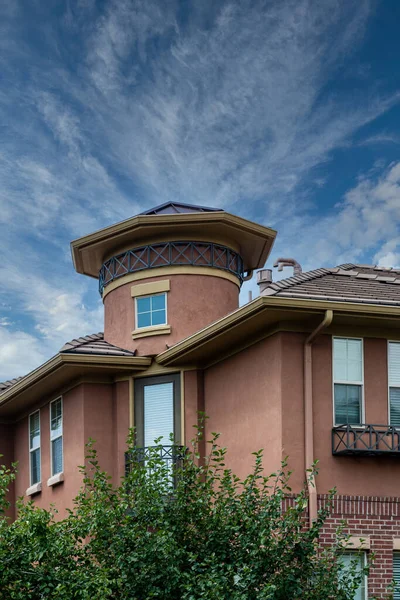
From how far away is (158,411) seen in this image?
68.9 feet

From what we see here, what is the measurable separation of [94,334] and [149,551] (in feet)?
38.4

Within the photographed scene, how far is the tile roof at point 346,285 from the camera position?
17312 millimetres

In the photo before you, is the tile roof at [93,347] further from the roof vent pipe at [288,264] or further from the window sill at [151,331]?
the roof vent pipe at [288,264]

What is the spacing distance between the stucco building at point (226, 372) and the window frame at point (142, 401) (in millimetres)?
29

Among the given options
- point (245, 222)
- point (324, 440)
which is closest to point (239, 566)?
point (324, 440)

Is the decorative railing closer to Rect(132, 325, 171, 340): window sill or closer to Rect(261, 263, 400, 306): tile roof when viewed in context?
Rect(132, 325, 171, 340): window sill

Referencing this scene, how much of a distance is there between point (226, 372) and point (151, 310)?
10.8 ft

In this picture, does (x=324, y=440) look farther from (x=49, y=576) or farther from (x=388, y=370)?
(x=49, y=576)

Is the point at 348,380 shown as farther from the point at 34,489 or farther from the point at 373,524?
the point at 34,489

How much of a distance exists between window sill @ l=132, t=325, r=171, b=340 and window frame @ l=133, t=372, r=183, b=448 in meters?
1.03

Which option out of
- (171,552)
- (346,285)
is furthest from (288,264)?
(171,552)

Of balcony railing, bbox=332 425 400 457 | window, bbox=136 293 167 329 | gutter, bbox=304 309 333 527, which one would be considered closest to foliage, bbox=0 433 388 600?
gutter, bbox=304 309 333 527

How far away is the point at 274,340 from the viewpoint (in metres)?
17.4

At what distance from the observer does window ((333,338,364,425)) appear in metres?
17.3
